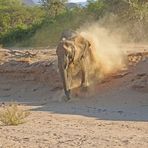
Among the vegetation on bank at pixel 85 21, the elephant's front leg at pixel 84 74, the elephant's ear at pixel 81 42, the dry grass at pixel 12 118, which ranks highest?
the elephant's ear at pixel 81 42

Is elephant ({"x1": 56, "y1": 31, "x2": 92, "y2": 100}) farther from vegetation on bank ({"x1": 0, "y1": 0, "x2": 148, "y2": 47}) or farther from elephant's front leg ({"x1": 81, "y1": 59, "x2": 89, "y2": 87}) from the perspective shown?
vegetation on bank ({"x1": 0, "y1": 0, "x2": 148, "y2": 47})

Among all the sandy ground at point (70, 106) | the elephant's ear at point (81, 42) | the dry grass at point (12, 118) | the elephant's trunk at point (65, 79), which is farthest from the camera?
the elephant's ear at point (81, 42)

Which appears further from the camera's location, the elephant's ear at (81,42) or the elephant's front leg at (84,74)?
the elephant's ear at (81,42)

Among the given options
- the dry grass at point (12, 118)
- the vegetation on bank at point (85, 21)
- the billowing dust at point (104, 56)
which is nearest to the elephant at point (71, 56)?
the billowing dust at point (104, 56)

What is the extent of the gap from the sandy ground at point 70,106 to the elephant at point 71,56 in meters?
0.48

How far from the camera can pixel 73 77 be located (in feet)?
58.3

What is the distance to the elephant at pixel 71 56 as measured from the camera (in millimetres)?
17000

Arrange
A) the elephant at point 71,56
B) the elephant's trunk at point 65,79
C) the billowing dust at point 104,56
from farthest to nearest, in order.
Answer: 1. the billowing dust at point 104,56
2. the elephant at point 71,56
3. the elephant's trunk at point 65,79

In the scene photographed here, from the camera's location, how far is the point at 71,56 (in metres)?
17.3

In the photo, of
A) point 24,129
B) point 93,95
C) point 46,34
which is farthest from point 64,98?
point 46,34

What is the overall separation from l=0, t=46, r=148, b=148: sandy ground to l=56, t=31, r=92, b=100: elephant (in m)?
0.48

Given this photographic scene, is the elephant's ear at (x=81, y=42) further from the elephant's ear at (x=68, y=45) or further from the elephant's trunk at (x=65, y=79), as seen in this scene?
the elephant's trunk at (x=65, y=79)

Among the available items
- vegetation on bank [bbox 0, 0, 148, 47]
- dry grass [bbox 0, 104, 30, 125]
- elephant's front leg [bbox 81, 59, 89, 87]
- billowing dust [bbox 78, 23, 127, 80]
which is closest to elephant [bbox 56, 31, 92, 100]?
elephant's front leg [bbox 81, 59, 89, 87]

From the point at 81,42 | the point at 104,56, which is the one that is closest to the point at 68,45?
the point at 81,42
